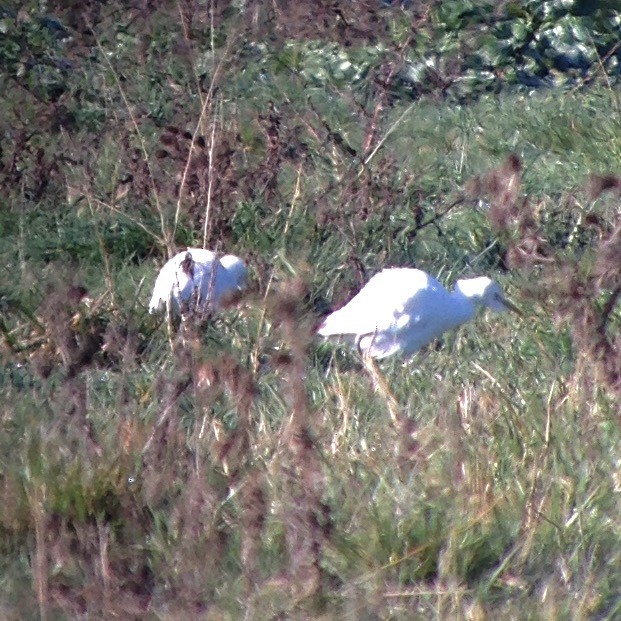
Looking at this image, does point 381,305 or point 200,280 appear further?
point 200,280

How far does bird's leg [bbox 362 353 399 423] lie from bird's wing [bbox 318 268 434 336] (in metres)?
0.32

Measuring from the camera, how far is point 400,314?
402 centimetres

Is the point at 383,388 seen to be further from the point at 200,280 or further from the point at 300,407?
the point at 300,407

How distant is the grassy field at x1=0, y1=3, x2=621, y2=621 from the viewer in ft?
8.21

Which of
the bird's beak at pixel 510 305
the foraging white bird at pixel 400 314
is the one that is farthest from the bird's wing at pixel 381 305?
the bird's beak at pixel 510 305

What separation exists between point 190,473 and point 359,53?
5.52 m

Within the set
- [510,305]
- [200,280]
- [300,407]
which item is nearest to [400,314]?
[510,305]

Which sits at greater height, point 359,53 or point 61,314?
point 61,314

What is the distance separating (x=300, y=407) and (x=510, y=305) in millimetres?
2055

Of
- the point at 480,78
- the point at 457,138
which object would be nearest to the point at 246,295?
the point at 457,138

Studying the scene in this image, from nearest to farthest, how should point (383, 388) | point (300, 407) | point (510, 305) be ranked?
point (300, 407) < point (383, 388) < point (510, 305)

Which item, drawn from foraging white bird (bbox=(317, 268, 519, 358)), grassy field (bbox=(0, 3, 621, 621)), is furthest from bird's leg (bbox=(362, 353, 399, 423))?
foraging white bird (bbox=(317, 268, 519, 358))

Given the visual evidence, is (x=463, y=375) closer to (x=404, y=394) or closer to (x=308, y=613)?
(x=404, y=394)

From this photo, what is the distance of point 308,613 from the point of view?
2.48 metres
